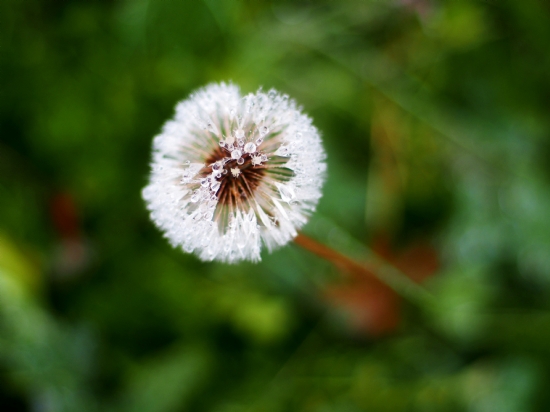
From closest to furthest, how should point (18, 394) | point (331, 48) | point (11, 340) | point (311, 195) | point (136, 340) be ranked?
point (311, 195) < point (11, 340) < point (18, 394) < point (136, 340) < point (331, 48)

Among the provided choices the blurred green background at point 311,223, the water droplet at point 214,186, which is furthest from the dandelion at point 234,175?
the blurred green background at point 311,223

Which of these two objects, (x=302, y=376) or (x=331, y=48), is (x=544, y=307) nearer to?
(x=302, y=376)

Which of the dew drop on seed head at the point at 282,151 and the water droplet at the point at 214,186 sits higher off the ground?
the dew drop on seed head at the point at 282,151

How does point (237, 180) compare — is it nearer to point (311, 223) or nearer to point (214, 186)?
point (214, 186)

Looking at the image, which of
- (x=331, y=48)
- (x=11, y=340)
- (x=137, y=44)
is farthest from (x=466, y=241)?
(x=11, y=340)

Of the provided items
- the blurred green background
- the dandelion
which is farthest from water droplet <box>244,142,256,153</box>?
the blurred green background

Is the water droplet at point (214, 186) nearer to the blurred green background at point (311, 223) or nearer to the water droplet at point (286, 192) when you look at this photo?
the water droplet at point (286, 192)
